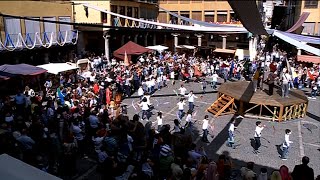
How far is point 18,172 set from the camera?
557 centimetres

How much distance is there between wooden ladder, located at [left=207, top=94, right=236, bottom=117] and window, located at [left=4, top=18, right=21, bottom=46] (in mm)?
14346

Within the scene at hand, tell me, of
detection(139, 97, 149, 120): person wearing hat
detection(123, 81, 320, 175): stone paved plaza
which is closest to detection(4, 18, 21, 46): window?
detection(123, 81, 320, 175): stone paved plaza

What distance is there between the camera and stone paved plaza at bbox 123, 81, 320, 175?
38.1ft

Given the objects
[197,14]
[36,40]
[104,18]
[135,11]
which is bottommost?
[36,40]

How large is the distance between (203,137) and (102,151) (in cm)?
497

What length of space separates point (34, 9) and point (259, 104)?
1848cm

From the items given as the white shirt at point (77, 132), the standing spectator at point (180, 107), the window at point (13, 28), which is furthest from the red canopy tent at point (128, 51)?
the white shirt at point (77, 132)

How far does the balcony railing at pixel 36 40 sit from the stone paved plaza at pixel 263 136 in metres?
8.91

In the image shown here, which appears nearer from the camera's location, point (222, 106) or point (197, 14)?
point (222, 106)

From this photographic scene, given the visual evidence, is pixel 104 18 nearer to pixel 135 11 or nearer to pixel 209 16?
pixel 135 11

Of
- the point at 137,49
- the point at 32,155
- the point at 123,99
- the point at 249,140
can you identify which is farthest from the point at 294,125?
the point at 137,49

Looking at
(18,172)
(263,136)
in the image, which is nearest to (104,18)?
(263,136)

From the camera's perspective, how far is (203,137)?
12.9m

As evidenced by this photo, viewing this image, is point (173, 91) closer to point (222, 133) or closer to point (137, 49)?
point (137, 49)
